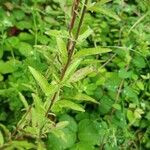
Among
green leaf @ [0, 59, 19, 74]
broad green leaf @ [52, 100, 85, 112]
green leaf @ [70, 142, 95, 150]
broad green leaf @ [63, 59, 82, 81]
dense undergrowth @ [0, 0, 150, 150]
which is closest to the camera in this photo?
broad green leaf @ [63, 59, 82, 81]

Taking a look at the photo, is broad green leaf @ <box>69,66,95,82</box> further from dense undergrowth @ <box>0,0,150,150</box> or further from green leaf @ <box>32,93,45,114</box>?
green leaf @ <box>32,93,45,114</box>

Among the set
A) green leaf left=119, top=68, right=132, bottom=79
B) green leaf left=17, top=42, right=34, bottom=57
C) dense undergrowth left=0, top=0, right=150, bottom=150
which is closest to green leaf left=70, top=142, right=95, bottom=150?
dense undergrowth left=0, top=0, right=150, bottom=150

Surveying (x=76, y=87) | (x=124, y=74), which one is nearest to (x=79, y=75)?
(x=76, y=87)

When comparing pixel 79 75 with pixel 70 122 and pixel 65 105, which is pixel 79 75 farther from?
pixel 70 122

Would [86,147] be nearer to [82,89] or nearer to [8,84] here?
[82,89]

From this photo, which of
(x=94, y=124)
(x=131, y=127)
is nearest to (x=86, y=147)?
(x=94, y=124)

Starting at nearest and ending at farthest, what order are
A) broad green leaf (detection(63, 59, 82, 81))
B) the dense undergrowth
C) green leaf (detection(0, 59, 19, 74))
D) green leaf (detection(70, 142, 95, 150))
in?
broad green leaf (detection(63, 59, 82, 81)), the dense undergrowth, green leaf (detection(70, 142, 95, 150)), green leaf (detection(0, 59, 19, 74))

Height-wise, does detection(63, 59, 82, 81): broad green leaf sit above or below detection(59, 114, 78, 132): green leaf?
above

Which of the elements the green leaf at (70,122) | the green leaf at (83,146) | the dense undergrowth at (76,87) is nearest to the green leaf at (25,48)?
the dense undergrowth at (76,87)
